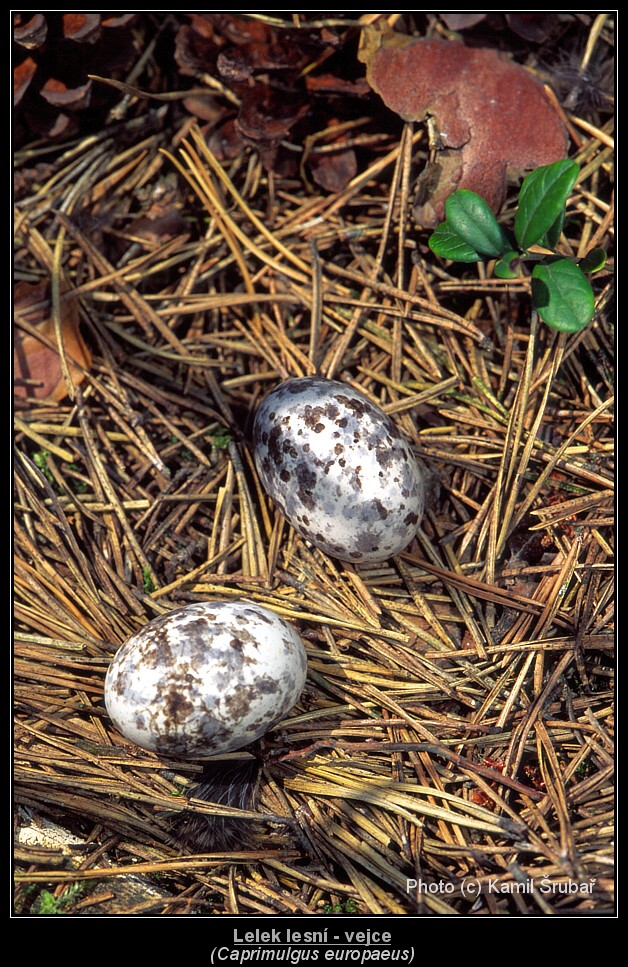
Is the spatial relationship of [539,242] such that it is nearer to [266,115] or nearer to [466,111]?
[466,111]

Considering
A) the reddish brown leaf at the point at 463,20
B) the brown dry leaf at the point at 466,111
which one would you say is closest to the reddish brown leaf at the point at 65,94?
the brown dry leaf at the point at 466,111

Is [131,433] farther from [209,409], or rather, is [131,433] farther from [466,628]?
[466,628]

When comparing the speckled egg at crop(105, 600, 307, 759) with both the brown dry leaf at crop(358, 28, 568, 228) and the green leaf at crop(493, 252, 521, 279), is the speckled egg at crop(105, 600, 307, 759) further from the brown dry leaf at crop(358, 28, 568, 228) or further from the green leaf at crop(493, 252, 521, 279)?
the brown dry leaf at crop(358, 28, 568, 228)

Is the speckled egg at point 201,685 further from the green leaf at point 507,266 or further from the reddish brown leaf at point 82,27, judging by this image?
the reddish brown leaf at point 82,27

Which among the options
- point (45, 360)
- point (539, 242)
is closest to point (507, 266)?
point (539, 242)

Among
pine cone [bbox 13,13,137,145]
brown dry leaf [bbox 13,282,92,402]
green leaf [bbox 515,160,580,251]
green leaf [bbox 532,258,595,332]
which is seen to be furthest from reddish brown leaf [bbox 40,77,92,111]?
green leaf [bbox 532,258,595,332]

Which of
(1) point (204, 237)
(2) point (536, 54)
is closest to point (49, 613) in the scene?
(1) point (204, 237)
